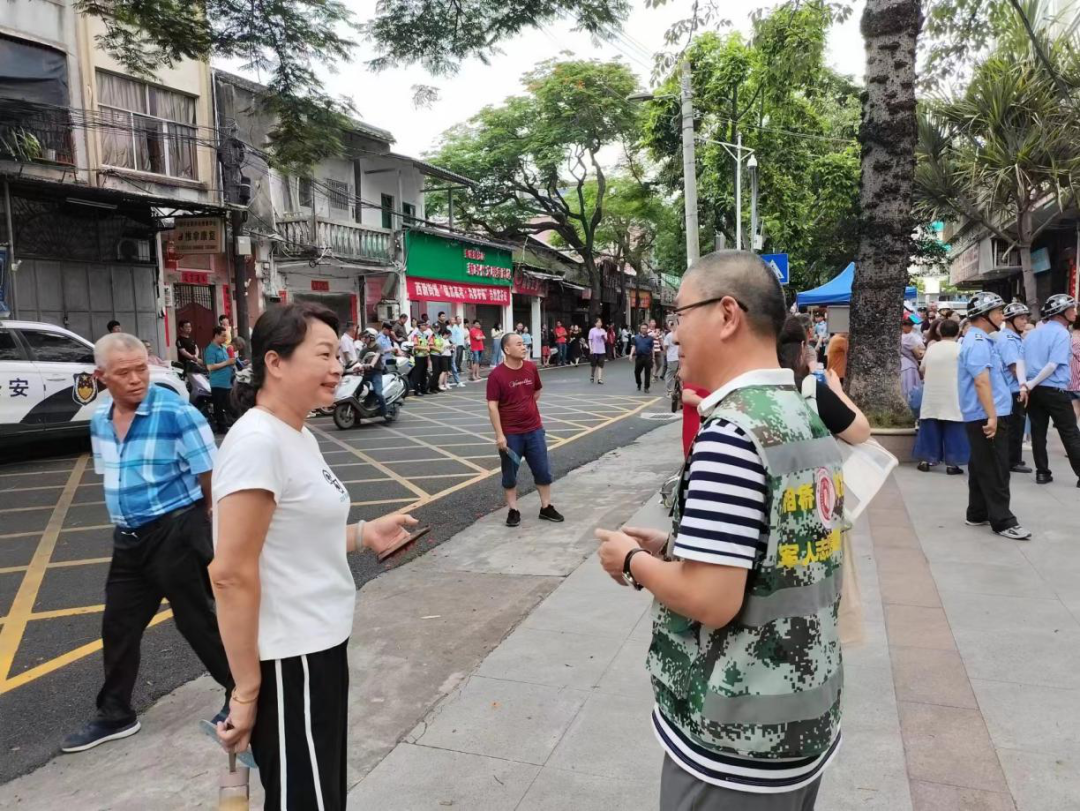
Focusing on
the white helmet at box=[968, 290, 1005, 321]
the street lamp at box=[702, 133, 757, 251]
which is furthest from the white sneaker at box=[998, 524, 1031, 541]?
the street lamp at box=[702, 133, 757, 251]

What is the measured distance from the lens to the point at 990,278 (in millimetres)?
28859

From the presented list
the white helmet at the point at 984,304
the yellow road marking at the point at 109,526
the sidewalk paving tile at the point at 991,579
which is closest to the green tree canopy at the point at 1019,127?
the yellow road marking at the point at 109,526

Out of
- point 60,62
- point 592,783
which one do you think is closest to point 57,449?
point 60,62

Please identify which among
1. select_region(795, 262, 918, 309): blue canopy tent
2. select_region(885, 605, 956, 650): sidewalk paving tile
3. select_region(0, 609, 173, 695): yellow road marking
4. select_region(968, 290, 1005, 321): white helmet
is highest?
select_region(795, 262, 918, 309): blue canopy tent

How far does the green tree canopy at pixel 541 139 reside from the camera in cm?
2788

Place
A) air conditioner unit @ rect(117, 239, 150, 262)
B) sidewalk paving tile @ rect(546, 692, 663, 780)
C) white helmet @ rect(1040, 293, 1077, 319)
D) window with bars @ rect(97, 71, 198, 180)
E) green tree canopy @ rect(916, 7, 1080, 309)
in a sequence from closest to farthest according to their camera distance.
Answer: sidewalk paving tile @ rect(546, 692, 663, 780)
white helmet @ rect(1040, 293, 1077, 319)
green tree canopy @ rect(916, 7, 1080, 309)
window with bars @ rect(97, 71, 198, 180)
air conditioner unit @ rect(117, 239, 150, 262)

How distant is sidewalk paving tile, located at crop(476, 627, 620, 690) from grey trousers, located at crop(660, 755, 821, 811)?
2054mm

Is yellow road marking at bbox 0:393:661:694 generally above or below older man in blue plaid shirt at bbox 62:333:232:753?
below

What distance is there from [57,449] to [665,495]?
8778mm

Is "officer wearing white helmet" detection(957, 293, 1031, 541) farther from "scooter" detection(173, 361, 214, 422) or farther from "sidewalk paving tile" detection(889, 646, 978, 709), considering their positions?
"scooter" detection(173, 361, 214, 422)

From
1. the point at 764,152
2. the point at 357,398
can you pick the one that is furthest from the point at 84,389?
the point at 764,152

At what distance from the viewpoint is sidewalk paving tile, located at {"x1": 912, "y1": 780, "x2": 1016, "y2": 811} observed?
261 centimetres

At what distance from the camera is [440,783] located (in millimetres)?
2836

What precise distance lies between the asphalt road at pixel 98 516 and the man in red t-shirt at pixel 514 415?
1.71ft
